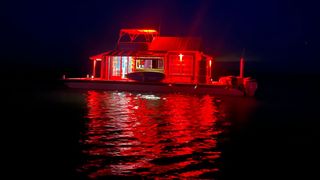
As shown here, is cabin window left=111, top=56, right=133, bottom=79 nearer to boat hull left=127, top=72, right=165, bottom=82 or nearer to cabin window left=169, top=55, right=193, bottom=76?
boat hull left=127, top=72, right=165, bottom=82

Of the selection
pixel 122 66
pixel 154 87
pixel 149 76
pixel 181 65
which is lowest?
pixel 154 87

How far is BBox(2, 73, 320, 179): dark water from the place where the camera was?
1202cm

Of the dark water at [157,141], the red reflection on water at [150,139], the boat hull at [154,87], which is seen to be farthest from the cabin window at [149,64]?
→ the dark water at [157,141]

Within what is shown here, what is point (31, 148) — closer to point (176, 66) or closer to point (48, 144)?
point (48, 144)

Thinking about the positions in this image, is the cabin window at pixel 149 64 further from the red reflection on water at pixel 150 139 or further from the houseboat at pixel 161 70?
the red reflection on water at pixel 150 139

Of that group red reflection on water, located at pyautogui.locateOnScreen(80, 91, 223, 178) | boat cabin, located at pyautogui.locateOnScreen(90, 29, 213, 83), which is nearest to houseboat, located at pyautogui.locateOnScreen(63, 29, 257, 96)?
boat cabin, located at pyautogui.locateOnScreen(90, 29, 213, 83)

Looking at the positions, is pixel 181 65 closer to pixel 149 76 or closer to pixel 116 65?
pixel 149 76

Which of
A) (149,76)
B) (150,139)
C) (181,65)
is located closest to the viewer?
(150,139)

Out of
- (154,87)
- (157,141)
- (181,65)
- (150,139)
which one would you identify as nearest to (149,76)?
(154,87)

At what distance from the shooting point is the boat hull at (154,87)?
36250mm

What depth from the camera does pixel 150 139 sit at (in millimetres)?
16297

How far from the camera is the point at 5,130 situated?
17609 millimetres

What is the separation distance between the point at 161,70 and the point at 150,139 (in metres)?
24.7

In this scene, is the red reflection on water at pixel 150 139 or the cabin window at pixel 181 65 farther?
the cabin window at pixel 181 65
